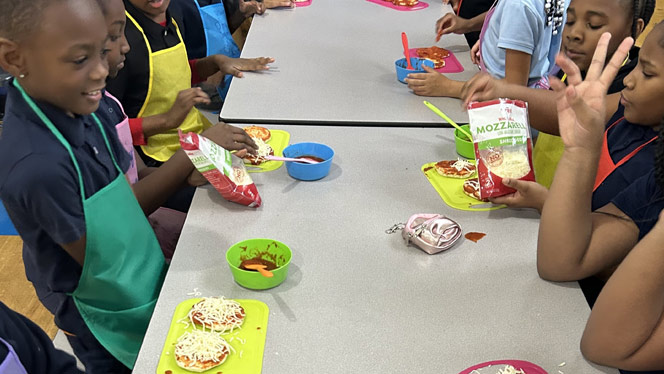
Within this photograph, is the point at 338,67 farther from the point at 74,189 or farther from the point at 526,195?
the point at 74,189

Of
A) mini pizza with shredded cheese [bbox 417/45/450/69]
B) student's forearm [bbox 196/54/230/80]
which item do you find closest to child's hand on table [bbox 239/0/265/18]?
student's forearm [bbox 196/54/230/80]

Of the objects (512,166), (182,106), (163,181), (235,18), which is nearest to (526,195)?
(512,166)

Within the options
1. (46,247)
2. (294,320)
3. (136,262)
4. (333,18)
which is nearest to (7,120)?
(46,247)

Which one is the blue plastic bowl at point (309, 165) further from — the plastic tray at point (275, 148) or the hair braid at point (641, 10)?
the hair braid at point (641, 10)

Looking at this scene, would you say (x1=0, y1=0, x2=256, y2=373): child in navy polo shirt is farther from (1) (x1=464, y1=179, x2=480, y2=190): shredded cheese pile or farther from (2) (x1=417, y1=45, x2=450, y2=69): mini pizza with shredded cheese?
(2) (x1=417, y1=45, x2=450, y2=69): mini pizza with shredded cheese

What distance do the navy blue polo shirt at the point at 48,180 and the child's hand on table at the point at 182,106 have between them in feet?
2.32

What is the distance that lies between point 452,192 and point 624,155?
446 millimetres

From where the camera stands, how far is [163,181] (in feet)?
5.28

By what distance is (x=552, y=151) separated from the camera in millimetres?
1886

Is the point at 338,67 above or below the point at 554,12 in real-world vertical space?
below

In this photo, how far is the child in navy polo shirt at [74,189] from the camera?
3.76 feet

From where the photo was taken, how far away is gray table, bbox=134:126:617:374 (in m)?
1.09

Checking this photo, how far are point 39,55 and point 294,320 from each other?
2.40 feet

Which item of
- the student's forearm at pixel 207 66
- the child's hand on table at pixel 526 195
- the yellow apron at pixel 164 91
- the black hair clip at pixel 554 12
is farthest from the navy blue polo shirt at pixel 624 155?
the student's forearm at pixel 207 66
